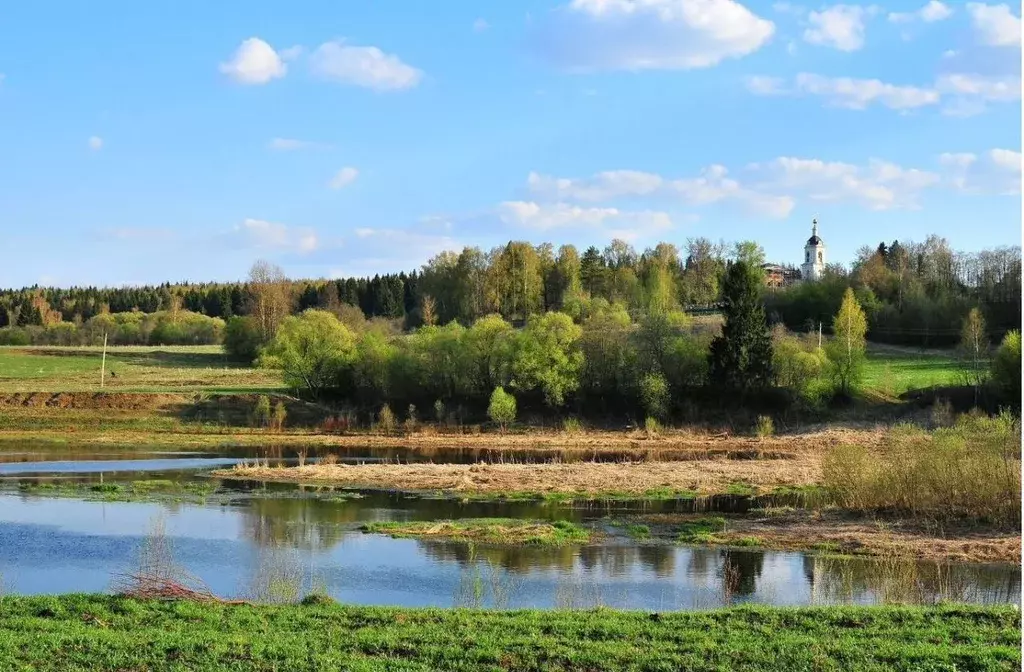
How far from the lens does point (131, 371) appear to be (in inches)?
3898

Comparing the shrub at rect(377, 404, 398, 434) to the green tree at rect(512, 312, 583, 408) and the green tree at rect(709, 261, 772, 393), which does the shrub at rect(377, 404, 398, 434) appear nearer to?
the green tree at rect(512, 312, 583, 408)

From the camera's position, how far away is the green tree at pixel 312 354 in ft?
270

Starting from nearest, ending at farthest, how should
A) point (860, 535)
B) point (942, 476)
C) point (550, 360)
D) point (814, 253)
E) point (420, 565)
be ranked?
point (420, 565) < point (860, 535) < point (942, 476) < point (550, 360) < point (814, 253)

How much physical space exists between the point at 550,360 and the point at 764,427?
58.5ft

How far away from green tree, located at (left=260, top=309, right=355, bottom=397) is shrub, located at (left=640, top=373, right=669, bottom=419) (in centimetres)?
2557

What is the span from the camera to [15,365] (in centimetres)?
10300

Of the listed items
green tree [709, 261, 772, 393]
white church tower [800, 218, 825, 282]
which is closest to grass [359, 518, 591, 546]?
green tree [709, 261, 772, 393]

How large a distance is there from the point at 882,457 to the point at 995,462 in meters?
6.18

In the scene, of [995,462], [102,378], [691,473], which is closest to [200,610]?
[995,462]

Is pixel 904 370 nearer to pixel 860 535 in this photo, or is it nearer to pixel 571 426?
pixel 571 426

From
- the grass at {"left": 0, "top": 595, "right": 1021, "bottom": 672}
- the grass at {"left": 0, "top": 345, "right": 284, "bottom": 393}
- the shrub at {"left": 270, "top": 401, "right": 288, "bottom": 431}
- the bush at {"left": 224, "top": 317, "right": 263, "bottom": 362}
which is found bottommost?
the shrub at {"left": 270, "top": 401, "right": 288, "bottom": 431}

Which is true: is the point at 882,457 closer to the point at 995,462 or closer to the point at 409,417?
the point at 995,462

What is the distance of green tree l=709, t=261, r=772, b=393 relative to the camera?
7519cm

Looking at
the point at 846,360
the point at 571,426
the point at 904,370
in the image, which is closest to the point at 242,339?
the point at 571,426
